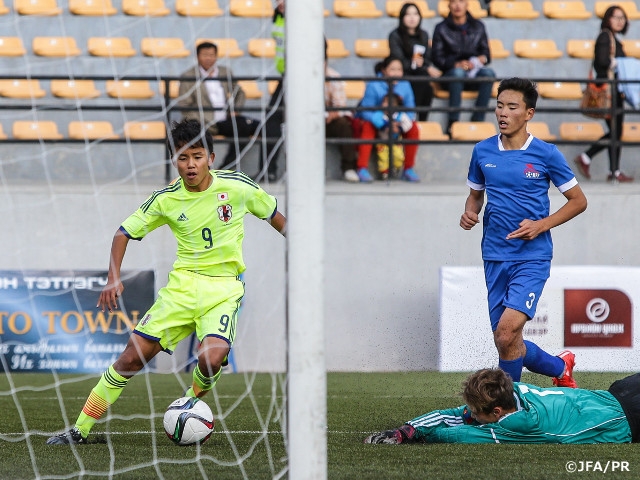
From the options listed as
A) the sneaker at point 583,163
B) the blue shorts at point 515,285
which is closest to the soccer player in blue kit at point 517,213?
the blue shorts at point 515,285

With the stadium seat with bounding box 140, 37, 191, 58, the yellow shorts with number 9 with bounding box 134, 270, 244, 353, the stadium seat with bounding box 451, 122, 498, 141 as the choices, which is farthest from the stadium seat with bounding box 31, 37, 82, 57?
the yellow shorts with number 9 with bounding box 134, 270, 244, 353

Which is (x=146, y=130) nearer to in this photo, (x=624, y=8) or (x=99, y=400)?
(x=99, y=400)

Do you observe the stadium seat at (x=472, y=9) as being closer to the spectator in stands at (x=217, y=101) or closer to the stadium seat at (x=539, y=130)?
the stadium seat at (x=539, y=130)

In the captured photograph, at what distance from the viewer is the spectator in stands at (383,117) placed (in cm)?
1142

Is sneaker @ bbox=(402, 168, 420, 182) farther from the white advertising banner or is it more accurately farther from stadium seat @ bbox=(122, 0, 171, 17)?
stadium seat @ bbox=(122, 0, 171, 17)

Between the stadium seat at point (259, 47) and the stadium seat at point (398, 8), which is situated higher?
the stadium seat at point (398, 8)

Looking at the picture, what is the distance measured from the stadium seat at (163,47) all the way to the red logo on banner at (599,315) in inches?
201

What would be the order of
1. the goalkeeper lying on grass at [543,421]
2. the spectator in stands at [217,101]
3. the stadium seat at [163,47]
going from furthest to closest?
1. the stadium seat at [163,47]
2. the spectator in stands at [217,101]
3. the goalkeeper lying on grass at [543,421]

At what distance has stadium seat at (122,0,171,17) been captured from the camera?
40.9ft

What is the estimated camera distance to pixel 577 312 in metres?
10.2

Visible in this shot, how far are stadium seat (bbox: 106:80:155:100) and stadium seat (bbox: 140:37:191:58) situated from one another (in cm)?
43

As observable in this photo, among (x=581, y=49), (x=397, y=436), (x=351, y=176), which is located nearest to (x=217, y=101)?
(x=351, y=176)

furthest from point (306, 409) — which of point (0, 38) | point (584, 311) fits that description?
point (0, 38)

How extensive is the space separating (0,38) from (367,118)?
4327 mm
